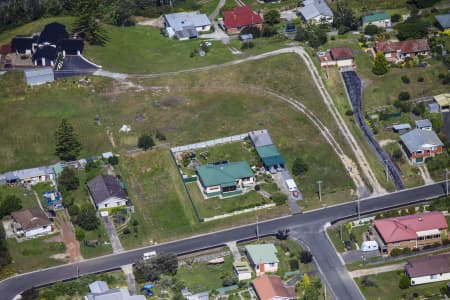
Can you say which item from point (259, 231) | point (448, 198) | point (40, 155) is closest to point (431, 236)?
point (448, 198)

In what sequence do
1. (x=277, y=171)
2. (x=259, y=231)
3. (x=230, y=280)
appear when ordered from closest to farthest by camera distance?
(x=230, y=280), (x=259, y=231), (x=277, y=171)

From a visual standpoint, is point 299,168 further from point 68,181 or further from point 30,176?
point 30,176

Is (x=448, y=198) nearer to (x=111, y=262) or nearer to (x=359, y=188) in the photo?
(x=359, y=188)

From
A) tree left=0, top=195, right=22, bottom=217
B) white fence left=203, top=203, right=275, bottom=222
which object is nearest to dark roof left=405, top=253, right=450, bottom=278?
white fence left=203, top=203, right=275, bottom=222

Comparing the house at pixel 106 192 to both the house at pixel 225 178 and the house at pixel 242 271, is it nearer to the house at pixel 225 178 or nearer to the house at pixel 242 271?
the house at pixel 225 178

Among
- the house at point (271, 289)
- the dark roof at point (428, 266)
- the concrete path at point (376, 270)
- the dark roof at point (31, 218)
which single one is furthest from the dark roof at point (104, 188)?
the dark roof at point (428, 266)

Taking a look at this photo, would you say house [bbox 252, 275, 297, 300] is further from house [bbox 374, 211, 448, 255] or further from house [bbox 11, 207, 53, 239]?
house [bbox 11, 207, 53, 239]

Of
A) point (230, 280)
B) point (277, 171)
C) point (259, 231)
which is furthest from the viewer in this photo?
point (277, 171)

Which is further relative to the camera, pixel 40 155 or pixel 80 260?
pixel 40 155
